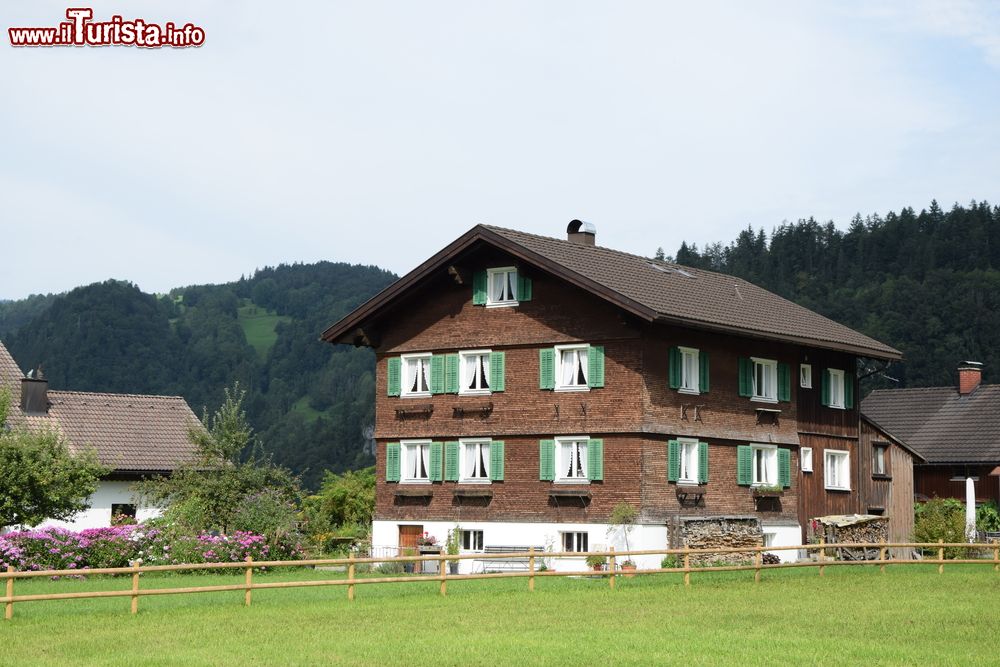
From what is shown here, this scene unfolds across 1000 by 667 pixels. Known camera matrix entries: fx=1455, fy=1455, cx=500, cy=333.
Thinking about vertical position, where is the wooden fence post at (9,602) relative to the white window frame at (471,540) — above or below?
below

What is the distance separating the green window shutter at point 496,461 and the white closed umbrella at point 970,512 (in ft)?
55.6

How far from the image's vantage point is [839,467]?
153ft

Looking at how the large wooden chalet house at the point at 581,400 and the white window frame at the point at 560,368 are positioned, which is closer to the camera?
the large wooden chalet house at the point at 581,400

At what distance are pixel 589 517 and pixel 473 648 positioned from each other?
62.3 ft

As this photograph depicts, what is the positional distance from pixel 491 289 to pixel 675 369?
19.2 feet

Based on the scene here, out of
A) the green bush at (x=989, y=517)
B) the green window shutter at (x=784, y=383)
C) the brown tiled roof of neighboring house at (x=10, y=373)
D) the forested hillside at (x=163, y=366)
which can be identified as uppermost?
the forested hillside at (x=163, y=366)

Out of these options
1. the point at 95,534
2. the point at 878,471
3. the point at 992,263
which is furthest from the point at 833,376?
the point at 992,263

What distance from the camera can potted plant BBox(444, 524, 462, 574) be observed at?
40.2 meters

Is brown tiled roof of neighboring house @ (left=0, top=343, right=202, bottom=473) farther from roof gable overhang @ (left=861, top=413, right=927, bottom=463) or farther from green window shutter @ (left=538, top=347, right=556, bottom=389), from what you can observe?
roof gable overhang @ (left=861, top=413, right=927, bottom=463)

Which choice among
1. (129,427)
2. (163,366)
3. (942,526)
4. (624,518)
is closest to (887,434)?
(942,526)

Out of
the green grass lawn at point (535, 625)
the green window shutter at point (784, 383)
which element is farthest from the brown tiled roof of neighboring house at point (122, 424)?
the green window shutter at point (784, 383)

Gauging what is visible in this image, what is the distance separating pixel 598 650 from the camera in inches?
798

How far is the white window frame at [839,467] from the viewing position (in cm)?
4584

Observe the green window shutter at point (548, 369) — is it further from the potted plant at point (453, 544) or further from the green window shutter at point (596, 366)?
the potted plant at point (453, 544)
